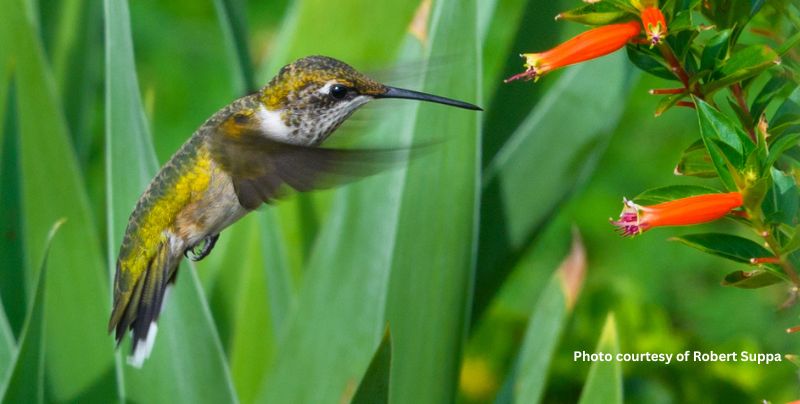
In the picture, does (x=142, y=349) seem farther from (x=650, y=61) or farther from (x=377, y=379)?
(x=650, y=61)

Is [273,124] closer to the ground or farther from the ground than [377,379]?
farther from the ground

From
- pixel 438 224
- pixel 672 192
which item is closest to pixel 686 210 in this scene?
pixel 672 192

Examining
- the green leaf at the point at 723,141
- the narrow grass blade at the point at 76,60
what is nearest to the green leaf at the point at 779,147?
the green leaf at the point at 723,141

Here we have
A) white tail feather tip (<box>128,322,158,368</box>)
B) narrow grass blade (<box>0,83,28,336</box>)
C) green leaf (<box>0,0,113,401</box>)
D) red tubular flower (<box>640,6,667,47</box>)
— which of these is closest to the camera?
red tubular flower (<box>640,6,667,47</box>)

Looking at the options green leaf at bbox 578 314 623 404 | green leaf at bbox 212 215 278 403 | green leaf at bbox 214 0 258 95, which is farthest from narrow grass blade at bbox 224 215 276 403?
green leaf at bbox 578 314 623 404

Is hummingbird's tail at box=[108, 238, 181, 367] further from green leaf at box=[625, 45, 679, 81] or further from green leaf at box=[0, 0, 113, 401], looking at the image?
green leaf at box=[625, 45, 679, 81]

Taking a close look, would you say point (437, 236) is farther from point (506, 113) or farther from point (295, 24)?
point (295, 24)
